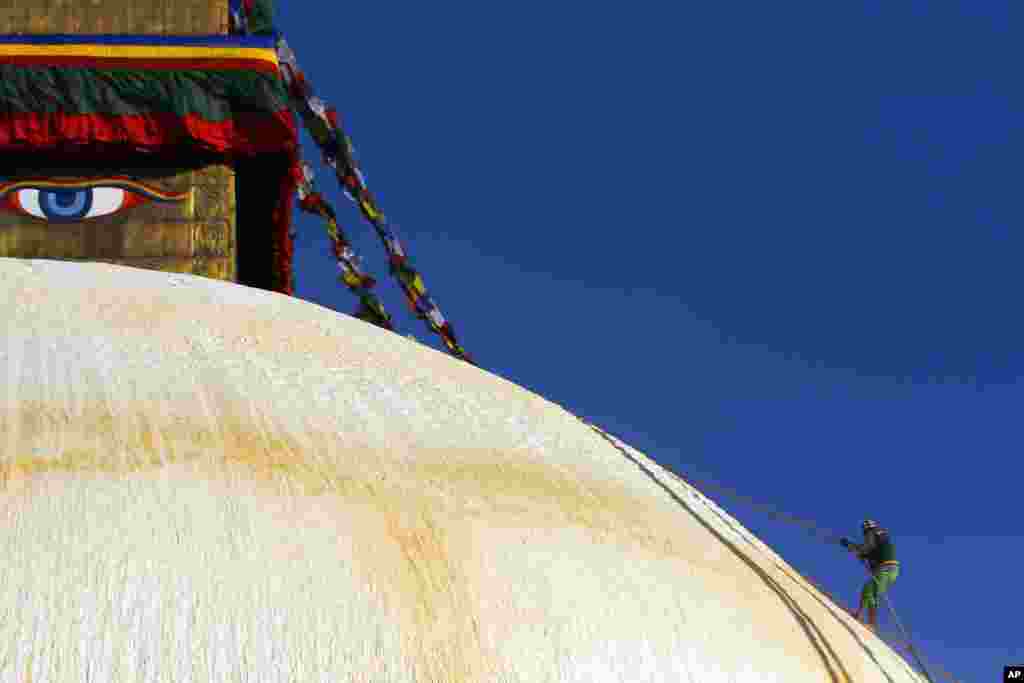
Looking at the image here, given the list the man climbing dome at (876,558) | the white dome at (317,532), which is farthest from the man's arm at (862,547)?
the white dome at (317,532)

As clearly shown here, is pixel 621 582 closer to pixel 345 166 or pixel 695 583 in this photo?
pixel 695 583

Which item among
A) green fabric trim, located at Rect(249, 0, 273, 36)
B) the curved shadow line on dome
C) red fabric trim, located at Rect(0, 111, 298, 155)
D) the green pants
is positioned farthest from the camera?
green fabric trim, located at Rect(249, 0, 273, 36)

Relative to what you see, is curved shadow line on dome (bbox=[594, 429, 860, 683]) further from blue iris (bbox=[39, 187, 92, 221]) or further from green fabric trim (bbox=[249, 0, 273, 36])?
green fabric trim (bbox=[249, 0, 273, 36])

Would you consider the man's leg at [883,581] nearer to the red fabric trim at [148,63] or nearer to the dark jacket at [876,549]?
the dark jacket at [876,549]

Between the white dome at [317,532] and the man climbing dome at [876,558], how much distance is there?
6.16ft

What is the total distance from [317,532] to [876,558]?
4.19 metres

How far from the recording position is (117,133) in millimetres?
8266

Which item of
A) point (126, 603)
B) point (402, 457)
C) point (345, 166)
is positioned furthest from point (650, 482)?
point (345, 166)

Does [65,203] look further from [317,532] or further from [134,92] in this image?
[317,532]

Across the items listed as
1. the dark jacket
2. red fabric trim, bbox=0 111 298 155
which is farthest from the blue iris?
the dark jacket

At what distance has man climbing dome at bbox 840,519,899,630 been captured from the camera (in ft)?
20.5

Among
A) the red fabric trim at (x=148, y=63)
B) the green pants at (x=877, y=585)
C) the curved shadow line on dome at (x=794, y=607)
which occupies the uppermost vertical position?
the red fabric trim at (x=148, y=63)

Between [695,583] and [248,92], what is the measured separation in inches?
227

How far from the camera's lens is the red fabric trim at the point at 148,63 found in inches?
326
